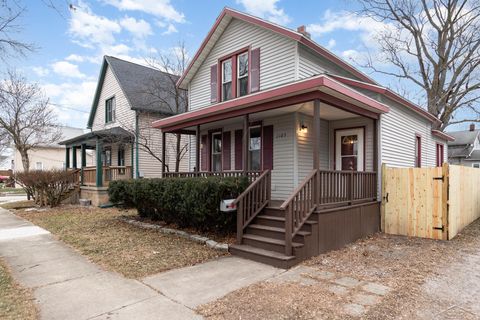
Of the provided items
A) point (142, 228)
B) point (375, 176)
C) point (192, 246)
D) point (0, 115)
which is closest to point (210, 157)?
point (142, 228)

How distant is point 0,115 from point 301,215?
72.4ft

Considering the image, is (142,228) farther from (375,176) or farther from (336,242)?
(375,176)

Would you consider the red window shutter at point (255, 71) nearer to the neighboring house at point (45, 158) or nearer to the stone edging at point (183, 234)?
the stone edging at point (183, 234)

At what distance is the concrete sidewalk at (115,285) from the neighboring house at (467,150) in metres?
33.6

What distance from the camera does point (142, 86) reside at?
17.7m

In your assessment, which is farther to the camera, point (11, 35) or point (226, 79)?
point (226, 79)

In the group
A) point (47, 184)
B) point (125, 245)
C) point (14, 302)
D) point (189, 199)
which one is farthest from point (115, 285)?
point (47, 184)

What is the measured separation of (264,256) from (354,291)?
6.02ft

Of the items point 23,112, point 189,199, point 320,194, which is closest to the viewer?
point 320,194

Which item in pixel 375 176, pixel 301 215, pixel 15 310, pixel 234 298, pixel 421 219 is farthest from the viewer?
pixel 375 176

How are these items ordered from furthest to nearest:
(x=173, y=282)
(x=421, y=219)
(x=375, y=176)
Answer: (x=375, y=176) < (x=421, y=219) < (x=173, y=282)

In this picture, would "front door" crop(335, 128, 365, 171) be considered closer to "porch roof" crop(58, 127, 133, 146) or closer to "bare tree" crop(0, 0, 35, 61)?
"bare tree" crop(0, 0, 35, 61)

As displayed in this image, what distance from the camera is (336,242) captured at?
665 centimetres

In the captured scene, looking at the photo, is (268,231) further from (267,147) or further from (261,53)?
(261,53)
